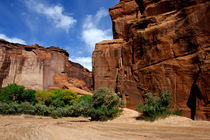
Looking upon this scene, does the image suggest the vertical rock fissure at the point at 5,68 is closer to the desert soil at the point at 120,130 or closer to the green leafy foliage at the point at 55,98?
the green leafy foliage at the point at 55,98

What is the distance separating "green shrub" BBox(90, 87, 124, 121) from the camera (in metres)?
13.4

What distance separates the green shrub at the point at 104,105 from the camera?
13.4 meters

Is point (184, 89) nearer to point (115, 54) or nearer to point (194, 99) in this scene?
point (194, 99)

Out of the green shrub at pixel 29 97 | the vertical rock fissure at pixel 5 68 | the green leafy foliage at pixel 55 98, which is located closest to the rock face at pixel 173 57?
the green leafy foliage at pixel 55 98

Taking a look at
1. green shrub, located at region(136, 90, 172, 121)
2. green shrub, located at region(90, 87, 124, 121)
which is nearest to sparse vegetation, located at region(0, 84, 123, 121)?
green shrub, located at region(90, 87, 124, 121)

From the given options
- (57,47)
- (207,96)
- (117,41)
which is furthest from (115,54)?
(57,47)

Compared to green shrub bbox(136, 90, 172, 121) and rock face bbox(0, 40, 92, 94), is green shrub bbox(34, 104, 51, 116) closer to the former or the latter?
green shrub bbox(136, 90, 172, 121)

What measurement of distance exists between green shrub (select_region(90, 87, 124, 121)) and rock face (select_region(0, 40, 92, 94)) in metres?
33.9

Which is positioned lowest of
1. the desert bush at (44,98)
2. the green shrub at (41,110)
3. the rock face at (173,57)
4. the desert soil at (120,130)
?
the green shrub at (41,110)

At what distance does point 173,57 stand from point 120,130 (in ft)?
27.4

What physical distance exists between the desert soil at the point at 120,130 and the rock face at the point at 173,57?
180 cm

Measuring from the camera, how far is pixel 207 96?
1030 cm

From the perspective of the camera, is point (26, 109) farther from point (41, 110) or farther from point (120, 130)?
point (120, 130)

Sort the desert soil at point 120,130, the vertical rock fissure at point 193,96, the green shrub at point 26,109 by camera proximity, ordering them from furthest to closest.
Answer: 1. the green shrub at point 26,109
2. the vertical rock fissure at point 193,96
3. the desert soil at point 120,130
